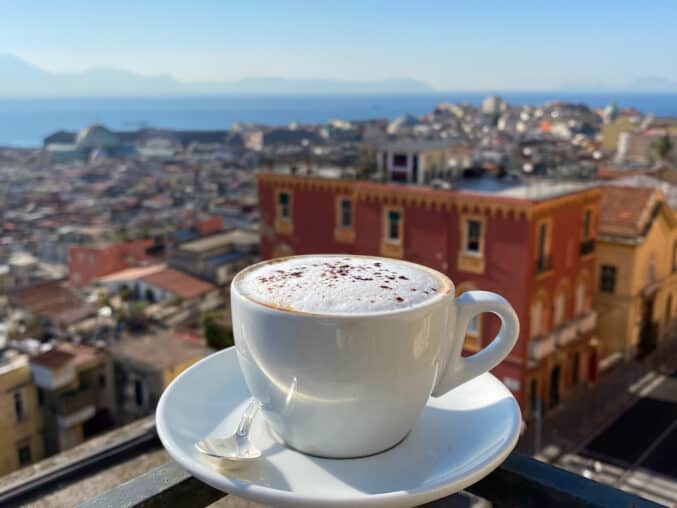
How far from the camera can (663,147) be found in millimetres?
34531

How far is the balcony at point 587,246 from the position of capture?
Result: 13.7 metres

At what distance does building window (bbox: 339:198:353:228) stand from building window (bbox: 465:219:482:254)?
2722 mm

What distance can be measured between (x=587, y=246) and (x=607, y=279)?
1876mm

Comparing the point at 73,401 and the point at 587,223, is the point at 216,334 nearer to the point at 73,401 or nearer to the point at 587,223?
the point at 73,401

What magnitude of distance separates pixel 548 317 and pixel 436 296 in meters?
12.3

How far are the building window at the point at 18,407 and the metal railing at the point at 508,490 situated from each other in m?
10.3

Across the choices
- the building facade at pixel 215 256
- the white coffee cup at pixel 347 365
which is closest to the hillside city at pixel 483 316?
the building facade at pixel 215 256

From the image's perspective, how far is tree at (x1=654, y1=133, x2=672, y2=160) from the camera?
3447 cm

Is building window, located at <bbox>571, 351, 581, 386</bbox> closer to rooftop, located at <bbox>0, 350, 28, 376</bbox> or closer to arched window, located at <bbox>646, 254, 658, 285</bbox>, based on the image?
arched window, located at <bbox>646, 254, 658, 285</bbox>

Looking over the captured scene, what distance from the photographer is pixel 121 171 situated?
76688 millimetres

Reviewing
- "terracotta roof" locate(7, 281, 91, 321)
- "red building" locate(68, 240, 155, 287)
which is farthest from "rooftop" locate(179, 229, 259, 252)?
"terracotta roof" locate(7, 281, 91, 321)

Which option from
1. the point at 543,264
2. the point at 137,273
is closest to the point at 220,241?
the point at 137,273

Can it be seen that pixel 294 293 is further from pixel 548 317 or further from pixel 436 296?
pixel 548 317

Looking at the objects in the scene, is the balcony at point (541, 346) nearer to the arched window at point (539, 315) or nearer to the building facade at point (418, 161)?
the arched window at point (539, 315)
